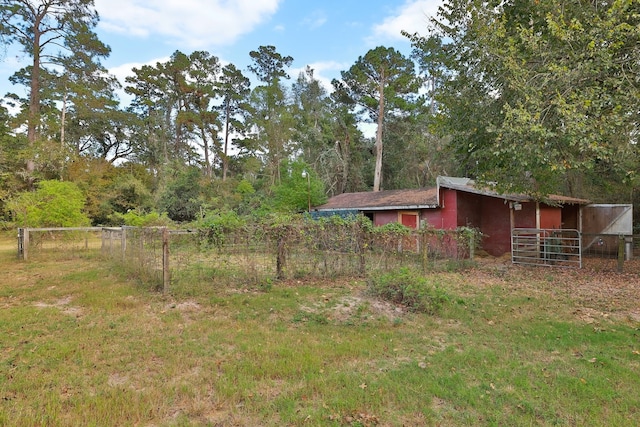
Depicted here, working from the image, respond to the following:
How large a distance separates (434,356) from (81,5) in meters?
25.7

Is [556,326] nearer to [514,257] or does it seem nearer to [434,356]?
[434,356]

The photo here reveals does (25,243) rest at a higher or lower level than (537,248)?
higher

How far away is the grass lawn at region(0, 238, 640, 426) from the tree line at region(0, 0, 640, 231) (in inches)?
112

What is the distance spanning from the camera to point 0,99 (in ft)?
81.4

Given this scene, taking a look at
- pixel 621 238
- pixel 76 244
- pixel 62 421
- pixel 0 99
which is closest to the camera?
pixel 62 421

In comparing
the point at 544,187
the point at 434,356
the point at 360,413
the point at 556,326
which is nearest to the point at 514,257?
the point at 544,187

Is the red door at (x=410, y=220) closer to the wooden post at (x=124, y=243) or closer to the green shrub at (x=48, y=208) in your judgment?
the wooden post at (x=124, y=243)

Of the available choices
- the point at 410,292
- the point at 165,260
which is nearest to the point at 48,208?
the point at 165,260

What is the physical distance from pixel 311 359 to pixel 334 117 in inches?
994

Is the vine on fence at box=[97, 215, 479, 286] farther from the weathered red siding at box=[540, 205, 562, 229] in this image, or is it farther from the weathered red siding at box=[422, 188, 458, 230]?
the weathered red siding at box=[540, 205, 562, 229]

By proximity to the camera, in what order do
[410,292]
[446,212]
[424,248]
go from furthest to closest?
[446,212]
[424,248]
[410,292]

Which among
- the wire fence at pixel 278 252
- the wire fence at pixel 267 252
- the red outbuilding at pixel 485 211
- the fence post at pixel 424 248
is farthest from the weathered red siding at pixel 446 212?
the fence post at pixel 424 248

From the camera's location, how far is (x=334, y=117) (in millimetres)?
27125

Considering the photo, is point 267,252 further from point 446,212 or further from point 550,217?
point 550,217
